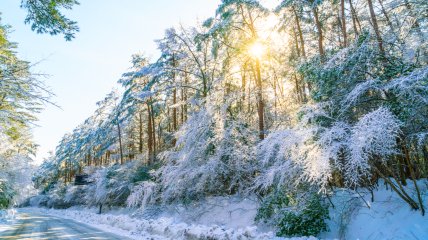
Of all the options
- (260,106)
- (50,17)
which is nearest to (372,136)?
(50,17)

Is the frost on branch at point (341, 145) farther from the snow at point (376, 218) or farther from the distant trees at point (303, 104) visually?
the snow at point (376, 218)

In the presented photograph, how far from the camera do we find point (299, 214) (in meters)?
8.02

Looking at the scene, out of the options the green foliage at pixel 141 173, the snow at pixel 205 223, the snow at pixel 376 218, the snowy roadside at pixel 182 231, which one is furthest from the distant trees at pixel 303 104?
the green foliage at pixel 141 173

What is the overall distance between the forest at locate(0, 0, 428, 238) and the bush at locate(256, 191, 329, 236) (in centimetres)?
4

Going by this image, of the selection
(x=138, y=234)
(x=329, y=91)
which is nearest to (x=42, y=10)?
(x=329, y=91)

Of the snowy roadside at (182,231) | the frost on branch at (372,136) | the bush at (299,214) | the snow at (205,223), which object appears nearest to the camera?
the frost on branch at (372,136)

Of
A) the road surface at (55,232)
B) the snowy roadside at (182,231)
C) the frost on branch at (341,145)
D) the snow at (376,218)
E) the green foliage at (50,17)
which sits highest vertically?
the green foliage at (50,17)

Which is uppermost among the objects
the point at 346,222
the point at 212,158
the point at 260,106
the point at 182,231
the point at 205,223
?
the point at 260,106

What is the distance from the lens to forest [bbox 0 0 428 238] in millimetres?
6723

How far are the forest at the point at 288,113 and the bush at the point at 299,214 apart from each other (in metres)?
0.04

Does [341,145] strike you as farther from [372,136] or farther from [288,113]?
[288,113]

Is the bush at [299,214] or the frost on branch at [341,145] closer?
the frost on branch at [341,145]

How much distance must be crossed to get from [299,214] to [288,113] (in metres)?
7.56

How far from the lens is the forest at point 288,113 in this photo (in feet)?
22.1
